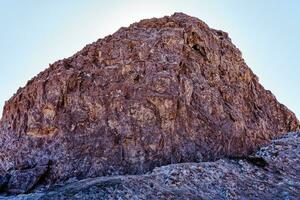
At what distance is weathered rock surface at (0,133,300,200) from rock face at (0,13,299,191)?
245 centimetres

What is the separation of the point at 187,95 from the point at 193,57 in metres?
3.30

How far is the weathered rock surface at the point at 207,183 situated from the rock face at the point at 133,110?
8.02ft

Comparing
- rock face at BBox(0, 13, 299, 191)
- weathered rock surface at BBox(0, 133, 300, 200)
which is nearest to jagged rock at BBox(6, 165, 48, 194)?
rock face at BBox(0, 13, 299, 191)

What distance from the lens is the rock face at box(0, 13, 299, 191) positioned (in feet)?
64.8

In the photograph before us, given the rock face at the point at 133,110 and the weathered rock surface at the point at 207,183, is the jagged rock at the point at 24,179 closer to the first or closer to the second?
the rock face at the point at 133,110

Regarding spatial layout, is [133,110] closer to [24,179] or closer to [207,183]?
[24,179]

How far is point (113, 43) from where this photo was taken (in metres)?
24.5

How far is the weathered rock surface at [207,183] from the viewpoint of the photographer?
14.2 m

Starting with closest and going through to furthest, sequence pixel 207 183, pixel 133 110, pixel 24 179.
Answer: pixel 207 183, pixel 24 179, pixel 133 110

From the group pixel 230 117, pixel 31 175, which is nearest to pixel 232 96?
pixel 230 117

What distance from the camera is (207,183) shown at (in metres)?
16.1

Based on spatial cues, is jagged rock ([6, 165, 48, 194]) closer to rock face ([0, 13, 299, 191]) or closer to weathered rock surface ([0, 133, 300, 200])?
rock face ([0, 13, 299, 191])

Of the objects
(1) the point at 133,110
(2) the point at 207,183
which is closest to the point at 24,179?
(1) the point at 133,110

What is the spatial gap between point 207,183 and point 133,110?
20.3 feet
